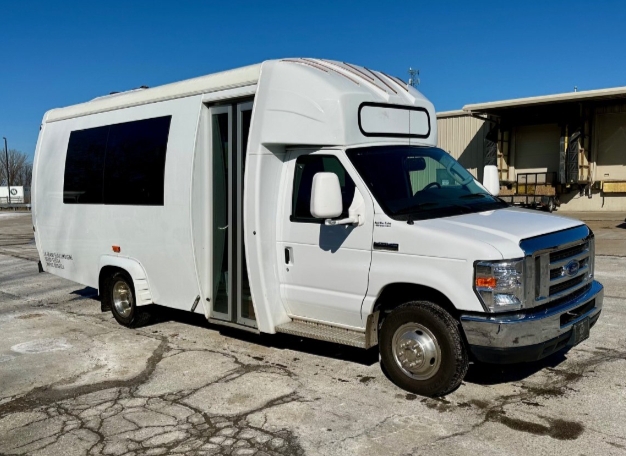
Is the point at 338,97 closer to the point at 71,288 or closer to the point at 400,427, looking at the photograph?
Result: the point at 400,427

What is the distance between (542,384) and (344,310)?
185 cm

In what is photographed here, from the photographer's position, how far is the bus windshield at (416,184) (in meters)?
5.32

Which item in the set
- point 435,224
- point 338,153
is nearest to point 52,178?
point 338,153

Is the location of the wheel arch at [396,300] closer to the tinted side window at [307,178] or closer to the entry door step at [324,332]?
the entry door step at [324,332]

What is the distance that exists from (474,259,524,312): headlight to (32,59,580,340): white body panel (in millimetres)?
65

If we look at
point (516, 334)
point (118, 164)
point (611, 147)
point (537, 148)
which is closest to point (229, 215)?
point (118, 164)

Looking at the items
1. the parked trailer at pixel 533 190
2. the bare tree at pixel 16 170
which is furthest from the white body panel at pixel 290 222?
the bare tree at pixel 16 170

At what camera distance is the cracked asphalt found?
4.30 meters

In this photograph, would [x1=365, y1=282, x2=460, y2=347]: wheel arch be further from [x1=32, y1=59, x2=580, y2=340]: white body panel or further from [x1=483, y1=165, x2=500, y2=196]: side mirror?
[x1=483, y1=165, x2=500, y2=196]: side mirror

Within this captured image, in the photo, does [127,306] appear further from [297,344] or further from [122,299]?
[297,344]

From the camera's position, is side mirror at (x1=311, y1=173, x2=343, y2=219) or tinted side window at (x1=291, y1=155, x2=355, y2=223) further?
tinted side window at (x1=291, y1=155, x2=355, y2=223)

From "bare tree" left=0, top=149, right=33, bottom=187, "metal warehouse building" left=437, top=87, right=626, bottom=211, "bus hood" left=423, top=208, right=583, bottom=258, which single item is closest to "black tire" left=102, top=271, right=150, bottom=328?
"bus hood" left=423, top=208, right=583, bottom=258

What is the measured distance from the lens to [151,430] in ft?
15.1

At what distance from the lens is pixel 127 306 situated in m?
8.00
